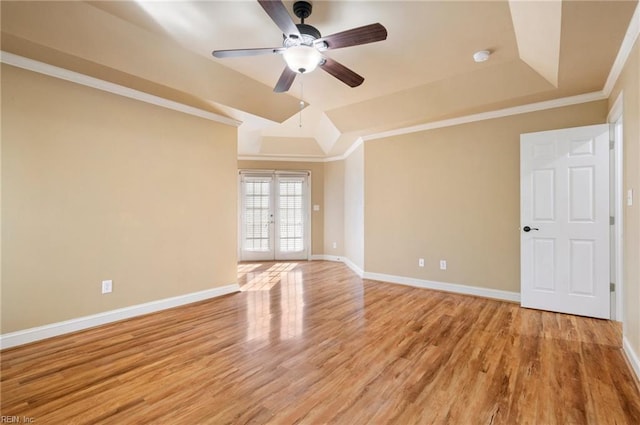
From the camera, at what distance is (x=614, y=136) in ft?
10.5

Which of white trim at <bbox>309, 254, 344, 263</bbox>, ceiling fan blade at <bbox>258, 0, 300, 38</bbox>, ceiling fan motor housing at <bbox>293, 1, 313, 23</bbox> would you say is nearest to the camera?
ceiling fan blade at <bbox>258, 0, 300, 38</bbox>

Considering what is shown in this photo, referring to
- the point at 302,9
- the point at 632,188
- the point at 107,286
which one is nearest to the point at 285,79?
the point at 302,9

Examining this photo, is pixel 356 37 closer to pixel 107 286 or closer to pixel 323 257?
pixel 107 286

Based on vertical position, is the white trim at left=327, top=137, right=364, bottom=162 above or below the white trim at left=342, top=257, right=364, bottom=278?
above

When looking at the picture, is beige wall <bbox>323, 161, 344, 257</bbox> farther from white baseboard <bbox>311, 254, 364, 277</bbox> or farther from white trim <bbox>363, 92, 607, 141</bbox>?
white trim <bbox>363, 92, 607, 141</bbox>

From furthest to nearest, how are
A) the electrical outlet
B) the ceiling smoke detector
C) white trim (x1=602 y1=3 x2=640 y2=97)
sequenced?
the electrical outlet → the ceiling smoke detector → white trim (x1=602 y1=3 x2=640 y2=97)

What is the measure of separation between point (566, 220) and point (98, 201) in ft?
Answer: 17.2

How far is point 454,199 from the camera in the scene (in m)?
4.36

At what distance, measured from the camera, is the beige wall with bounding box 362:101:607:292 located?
388cm

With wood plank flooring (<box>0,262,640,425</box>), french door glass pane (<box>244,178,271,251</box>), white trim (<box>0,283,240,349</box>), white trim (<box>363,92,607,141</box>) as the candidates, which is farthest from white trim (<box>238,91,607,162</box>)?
white trim (<box>0,283,240,349</box>)

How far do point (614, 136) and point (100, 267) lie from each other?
5741 mm

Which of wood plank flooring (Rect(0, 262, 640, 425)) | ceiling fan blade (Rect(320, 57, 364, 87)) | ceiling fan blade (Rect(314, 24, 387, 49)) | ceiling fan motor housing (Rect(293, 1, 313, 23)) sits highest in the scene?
ceiling fan motor housing (Rect(293, 1, 313, 23))

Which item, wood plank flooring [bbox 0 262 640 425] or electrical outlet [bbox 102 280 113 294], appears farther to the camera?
electrical outlet [bbox 102 280 113 294]

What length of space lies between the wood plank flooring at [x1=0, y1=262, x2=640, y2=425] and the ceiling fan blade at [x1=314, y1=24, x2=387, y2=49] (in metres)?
2.43
